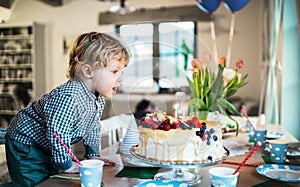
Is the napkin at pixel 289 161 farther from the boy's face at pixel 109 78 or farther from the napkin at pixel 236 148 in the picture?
the boy's face at pixel 109 78

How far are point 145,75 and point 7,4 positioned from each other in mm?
1247

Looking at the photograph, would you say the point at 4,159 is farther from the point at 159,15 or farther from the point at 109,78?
the point at 159,15

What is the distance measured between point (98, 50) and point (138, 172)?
483 mm

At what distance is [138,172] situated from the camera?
123cm

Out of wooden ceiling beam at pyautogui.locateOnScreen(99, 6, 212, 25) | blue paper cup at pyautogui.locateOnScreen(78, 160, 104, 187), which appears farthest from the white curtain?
blue paper cup at pyautogui.locateOnScreen(78, 160, 104, 187)

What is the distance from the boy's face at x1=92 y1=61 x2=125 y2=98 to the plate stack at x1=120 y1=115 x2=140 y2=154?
149 mm

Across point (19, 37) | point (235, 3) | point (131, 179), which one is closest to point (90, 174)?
point (131, 179)

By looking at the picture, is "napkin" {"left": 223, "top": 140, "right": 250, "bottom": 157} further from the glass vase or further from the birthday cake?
the birthday cake

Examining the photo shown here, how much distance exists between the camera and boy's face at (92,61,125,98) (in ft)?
4.25

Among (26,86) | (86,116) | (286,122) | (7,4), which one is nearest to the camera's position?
(86,116)

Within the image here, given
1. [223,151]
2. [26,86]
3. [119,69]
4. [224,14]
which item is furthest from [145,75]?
[26,86]

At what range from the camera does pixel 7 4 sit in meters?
2.11

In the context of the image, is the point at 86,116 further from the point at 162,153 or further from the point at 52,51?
the point at 52,51

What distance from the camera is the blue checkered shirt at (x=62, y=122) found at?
1.17 meters
